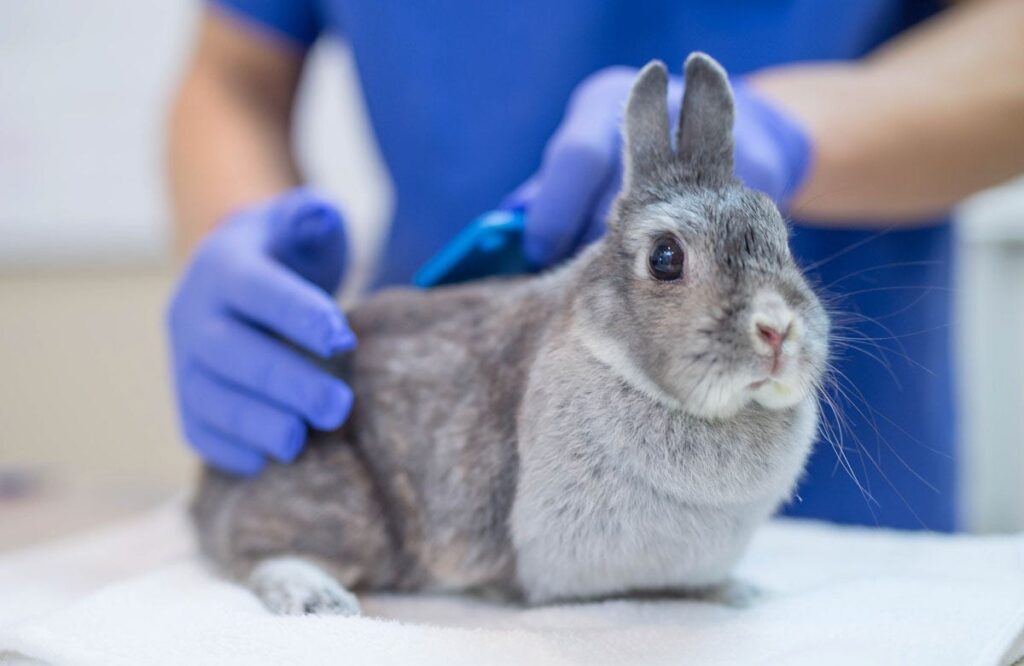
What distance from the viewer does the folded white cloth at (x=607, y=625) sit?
3.01ft

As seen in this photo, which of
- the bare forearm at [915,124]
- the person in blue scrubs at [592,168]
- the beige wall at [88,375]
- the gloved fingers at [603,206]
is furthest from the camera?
the beige wall at [88,375]

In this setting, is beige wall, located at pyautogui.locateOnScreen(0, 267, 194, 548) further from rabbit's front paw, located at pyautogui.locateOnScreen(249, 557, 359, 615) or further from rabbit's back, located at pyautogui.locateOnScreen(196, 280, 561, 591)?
rabbit's front paw, located at pyautogui.locateOnScreen(249, 557, 359, 615)

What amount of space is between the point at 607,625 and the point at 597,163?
0.62 metres

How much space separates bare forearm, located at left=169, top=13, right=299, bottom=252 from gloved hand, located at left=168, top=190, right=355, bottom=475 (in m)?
0.45

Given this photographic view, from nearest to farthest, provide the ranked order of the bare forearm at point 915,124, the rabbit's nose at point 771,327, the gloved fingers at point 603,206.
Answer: the rabbit's nose at point 771,327 → the gloved fingers at point 603,206 → the bare forearm at point 915,124

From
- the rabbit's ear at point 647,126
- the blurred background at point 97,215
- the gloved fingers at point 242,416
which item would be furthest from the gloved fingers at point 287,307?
the blurred background at point 97,215

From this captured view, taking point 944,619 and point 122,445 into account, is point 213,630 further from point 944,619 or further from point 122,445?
point 122,445

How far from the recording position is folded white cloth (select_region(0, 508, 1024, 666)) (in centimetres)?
92

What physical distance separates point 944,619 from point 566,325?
1.68ft

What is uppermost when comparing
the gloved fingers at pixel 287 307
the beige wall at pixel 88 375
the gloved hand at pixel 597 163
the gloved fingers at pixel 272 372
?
the gloved hand at pixel 597 163

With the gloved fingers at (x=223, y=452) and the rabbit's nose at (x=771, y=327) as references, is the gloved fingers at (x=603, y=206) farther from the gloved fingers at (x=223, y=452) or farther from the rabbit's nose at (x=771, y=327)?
the gloved fingers at (x=223, y=452)

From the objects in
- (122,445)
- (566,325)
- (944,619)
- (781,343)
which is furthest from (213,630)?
(122,445)

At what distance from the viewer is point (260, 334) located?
144 centimetres

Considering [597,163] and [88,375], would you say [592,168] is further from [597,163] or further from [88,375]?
[88,375]
